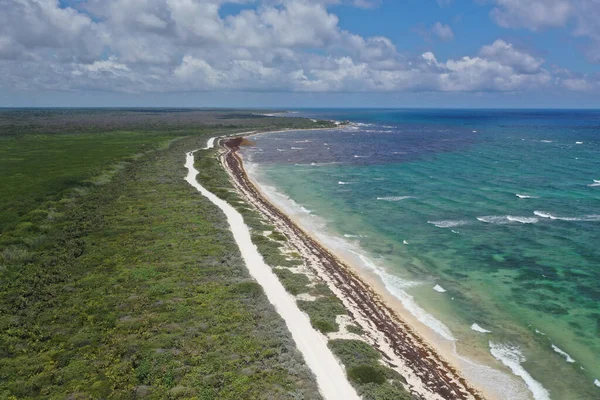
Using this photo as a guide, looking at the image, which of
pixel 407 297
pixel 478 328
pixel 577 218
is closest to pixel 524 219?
pixel 577 218

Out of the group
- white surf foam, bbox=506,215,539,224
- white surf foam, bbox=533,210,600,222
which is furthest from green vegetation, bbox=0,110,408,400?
white surf foam, bbox=533,210,600,222

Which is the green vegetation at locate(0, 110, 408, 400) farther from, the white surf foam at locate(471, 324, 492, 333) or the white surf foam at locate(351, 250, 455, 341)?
the white surf foam at locate(471, 324, 492, 333)

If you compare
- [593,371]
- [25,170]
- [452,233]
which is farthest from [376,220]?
[25,170]

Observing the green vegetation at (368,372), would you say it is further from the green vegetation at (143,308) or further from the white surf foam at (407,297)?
the white surf foam at (407,297)

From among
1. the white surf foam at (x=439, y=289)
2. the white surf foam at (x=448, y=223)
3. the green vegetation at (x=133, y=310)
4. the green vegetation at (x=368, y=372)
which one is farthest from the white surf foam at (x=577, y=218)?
the green vegetation at (x=133, y=310)

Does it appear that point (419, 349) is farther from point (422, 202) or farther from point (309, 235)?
point (422, 202)

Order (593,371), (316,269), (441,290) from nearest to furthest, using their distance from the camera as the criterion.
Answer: (593,371) → (441,290) → (316,269)
